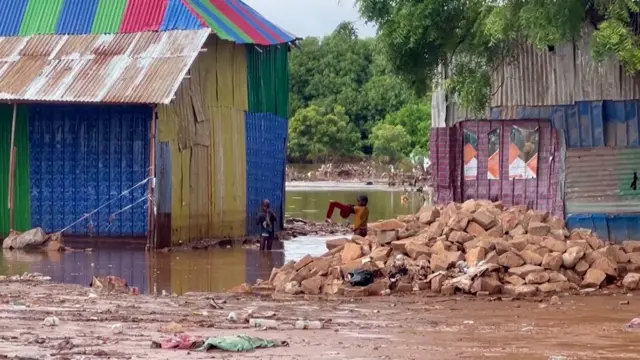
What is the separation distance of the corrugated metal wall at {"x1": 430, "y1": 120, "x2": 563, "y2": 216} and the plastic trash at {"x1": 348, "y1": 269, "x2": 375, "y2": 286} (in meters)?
3.43

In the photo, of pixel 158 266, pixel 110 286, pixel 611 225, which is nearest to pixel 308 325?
pixel 110 286

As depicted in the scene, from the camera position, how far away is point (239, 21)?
2511 cm

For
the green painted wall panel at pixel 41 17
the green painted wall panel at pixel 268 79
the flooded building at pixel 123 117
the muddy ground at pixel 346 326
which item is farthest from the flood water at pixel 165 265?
the green painted wall panel at pixel 41 17

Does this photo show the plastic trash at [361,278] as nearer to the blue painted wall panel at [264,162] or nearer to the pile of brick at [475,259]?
the pile of brick at [475,259]

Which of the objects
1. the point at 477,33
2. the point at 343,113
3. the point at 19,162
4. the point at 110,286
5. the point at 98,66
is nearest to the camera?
the point at 110,286

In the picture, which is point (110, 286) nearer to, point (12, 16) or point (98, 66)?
point (98, 66)

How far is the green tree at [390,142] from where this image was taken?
6981 cm

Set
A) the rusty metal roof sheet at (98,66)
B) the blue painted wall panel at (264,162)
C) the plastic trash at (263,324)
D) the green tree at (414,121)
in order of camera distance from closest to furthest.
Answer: the plastic trash at (263,324), the rusty metal roof sheet at (98,66), the blue painted wall panel at (264,162), the green tree at (414,121)

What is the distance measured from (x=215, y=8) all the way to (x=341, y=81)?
49360 millimetres

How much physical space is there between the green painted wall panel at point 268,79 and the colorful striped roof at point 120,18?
870 mm

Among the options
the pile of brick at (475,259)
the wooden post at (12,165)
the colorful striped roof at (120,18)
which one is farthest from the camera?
the colorful striped roof at (120,18)

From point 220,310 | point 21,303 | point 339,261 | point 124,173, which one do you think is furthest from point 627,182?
point 124,173

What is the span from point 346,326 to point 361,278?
3.03 metres

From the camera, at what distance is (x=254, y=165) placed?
85.4 feet
